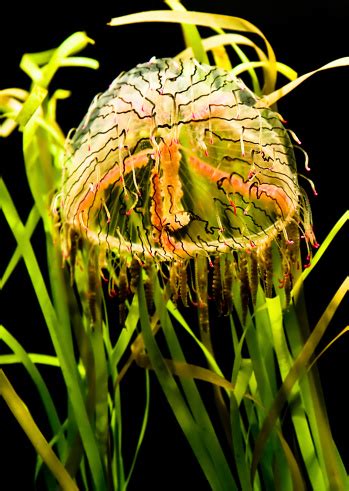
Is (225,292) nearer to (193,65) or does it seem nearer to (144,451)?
(193,65)

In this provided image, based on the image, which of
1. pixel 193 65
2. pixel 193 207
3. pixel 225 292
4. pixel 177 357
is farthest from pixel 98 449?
pixel 193 65

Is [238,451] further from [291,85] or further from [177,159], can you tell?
[291,85]

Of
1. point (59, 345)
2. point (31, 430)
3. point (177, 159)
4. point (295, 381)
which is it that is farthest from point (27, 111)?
point (295, 381)

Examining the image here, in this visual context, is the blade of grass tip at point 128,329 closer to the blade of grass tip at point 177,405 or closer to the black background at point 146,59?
the blade of grass tip at point 177,405

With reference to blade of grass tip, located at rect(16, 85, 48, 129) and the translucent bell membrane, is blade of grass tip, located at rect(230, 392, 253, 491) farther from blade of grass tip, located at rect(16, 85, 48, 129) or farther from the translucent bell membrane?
blade of grass tip, located at rect(16, 85, 48, 129)

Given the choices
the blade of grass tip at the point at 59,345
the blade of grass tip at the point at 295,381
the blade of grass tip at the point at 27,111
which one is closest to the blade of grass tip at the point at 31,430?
the blade of grass tip at the point at 59,345

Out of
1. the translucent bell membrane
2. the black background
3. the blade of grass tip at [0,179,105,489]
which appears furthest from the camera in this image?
the black background

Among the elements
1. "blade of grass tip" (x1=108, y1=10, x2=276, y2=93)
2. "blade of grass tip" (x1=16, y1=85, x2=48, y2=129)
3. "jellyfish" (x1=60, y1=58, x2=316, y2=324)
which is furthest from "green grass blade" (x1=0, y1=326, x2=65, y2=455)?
A: "blade of grass tip" (x1=108, y1=10, x2=276, y2=93)
